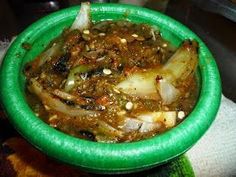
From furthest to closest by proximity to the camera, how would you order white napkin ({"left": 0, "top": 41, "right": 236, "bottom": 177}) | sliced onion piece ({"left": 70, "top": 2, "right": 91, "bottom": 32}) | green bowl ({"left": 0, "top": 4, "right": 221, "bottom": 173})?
white napkin ({"left": 0, "top": 41, "right": 236, "bottom": 177}) < sliced onion piece ({"left": 70, "top": 2, "right": 91, "bottom": 32}) < green bowl ({"left": 0, "top": 4, "right": 221, "bottom": 173})

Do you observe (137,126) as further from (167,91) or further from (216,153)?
(216,153)

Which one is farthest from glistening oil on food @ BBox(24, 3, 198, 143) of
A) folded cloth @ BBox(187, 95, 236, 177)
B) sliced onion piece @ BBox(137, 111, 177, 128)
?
folded cloth @ BBox(187, 95, 236, 177)

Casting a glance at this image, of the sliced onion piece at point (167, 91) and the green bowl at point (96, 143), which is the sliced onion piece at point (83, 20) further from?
the sliced onion piece at point (167, 91)

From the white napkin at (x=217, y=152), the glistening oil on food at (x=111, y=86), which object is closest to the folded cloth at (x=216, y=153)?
the white napkin at (x=217, y=152)

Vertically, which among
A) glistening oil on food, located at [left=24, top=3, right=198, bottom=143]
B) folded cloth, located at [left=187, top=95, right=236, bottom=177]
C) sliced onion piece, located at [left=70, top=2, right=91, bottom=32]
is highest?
sliced onion piece, located at [left=70, top=2, right=91, bottom=32]

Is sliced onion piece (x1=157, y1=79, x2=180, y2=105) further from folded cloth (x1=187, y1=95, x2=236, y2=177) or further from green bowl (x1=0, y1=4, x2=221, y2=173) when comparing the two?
folded cloth (x1=187, y1=95, x2=236, y2=177)

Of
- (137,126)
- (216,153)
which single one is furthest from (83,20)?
(216,153)
